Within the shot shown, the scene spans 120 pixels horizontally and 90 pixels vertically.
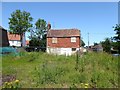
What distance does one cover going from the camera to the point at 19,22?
68125 millimetres

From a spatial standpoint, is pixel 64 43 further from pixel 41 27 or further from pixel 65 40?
pixel 41 27

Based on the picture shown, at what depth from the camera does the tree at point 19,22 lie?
67.9 metres

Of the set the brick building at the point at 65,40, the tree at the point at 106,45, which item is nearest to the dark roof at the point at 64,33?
the brick building at the point at 65,40

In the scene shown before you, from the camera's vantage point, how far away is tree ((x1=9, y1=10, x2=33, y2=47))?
67875 millimetres

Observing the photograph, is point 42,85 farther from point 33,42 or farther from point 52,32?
point 33,42

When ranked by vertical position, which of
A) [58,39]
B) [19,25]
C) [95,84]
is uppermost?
[19,25]

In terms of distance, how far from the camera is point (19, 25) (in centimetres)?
6762

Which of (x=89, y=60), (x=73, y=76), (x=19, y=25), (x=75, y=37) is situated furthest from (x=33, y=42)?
(x=73, y=76)

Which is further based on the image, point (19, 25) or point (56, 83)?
point (19, 25)

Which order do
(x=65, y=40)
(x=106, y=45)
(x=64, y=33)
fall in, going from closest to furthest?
(x=65, y=40) < (x=64, y=33) < (x=106, y=45)

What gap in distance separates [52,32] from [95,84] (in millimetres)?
42854

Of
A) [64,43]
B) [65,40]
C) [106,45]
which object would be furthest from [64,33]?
[106,45]

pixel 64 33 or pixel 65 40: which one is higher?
pixel 64 33

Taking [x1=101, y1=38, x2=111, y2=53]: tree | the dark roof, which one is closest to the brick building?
the dark roof
